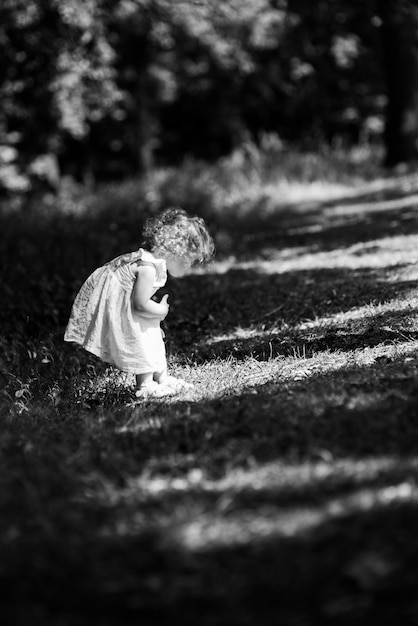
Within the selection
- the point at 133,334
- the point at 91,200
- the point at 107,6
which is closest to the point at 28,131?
the point at 107,6

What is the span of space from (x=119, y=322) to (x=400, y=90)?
44.1 ft

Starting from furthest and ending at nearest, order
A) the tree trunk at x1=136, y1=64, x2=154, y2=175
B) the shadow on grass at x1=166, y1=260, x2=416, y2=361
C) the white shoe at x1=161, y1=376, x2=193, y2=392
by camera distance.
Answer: the tree trunk at x1=136, y1=64, x2=154, y2=175, the shadow on grass at x1=166, y1=260, x2=416, y2=361, the white shoe at x1=161, y1=376, x2=193, y2=392

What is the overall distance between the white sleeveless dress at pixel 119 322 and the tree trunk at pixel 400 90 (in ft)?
41.5

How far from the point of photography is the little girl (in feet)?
16.5

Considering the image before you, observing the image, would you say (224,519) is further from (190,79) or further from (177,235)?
(190,79)

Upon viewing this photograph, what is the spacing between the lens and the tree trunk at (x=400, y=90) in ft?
54.0

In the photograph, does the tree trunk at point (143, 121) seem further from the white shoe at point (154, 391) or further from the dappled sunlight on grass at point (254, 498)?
the dappled sunlight on grass at point (254, 498)

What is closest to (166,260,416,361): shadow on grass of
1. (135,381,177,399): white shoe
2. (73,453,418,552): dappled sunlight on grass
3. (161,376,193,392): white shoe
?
(161,376,193,392): white shoe

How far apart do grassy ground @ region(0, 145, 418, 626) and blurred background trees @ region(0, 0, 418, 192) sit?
29.6ft

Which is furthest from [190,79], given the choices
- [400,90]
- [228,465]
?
[228,465]

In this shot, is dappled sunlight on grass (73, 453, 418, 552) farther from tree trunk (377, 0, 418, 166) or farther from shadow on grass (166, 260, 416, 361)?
tree trunk (377, 0, 418, 166)

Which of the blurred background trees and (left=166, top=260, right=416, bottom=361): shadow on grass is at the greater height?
the blurred background trees

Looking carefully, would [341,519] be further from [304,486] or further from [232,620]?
[232,620]

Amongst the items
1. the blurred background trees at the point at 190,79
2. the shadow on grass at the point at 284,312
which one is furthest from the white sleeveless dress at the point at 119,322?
the blurred background trees at the point at 190,79
